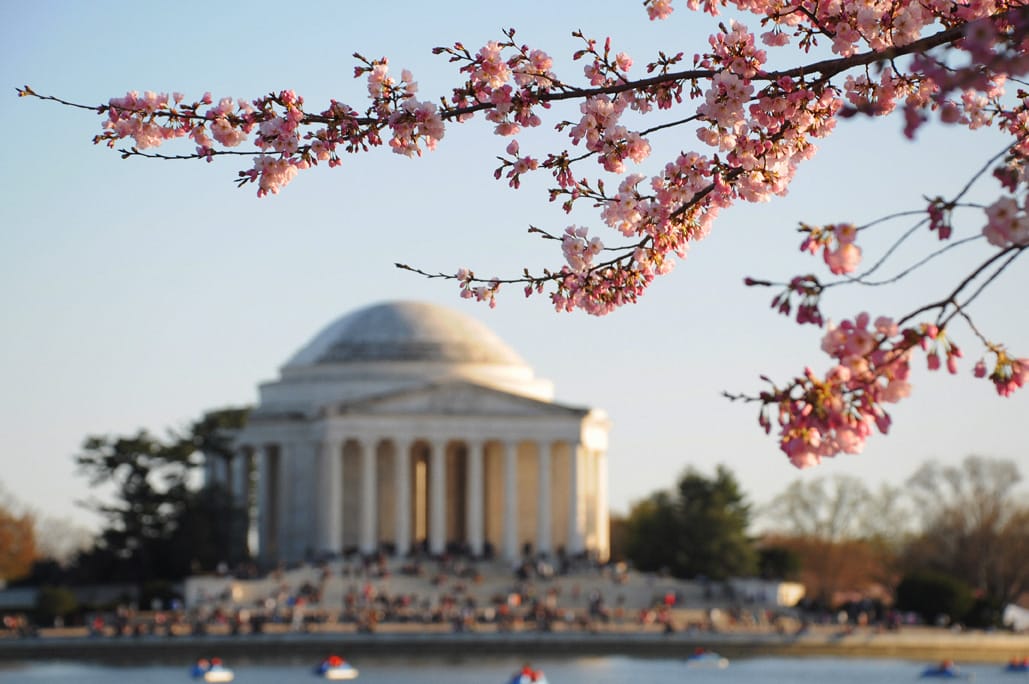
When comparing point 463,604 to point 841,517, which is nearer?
point 463,604

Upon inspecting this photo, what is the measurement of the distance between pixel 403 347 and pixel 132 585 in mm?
24231

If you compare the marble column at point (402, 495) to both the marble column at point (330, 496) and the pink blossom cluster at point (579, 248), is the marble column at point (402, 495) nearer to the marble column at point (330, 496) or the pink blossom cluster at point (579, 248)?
the marble column at point (330, 496)

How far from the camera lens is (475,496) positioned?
445ft

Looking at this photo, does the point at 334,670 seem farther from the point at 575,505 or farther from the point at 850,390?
the point at 850,390

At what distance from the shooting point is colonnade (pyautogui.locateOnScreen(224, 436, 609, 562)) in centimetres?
13488

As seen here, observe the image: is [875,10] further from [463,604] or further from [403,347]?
[403,347]

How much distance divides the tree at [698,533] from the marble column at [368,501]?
698 inches

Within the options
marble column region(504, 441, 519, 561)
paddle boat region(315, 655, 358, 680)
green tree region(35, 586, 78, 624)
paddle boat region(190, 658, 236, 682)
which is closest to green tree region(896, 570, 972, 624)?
marble column region(504, 441, 519, 561)

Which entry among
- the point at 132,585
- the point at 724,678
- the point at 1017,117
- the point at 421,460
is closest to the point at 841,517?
the point at 421,460

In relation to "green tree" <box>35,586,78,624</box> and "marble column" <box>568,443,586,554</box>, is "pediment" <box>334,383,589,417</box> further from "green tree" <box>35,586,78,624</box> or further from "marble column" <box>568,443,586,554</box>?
"green tree" <box>35,586,78,624</box>

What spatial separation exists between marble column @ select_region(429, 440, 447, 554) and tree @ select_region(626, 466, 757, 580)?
13645 mm

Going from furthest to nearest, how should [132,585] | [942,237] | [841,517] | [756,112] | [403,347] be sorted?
[841,517] → [403,347] → [132,585] → [756,112] → [942,237]

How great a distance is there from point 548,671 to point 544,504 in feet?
156

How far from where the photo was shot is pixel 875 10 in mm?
19359
